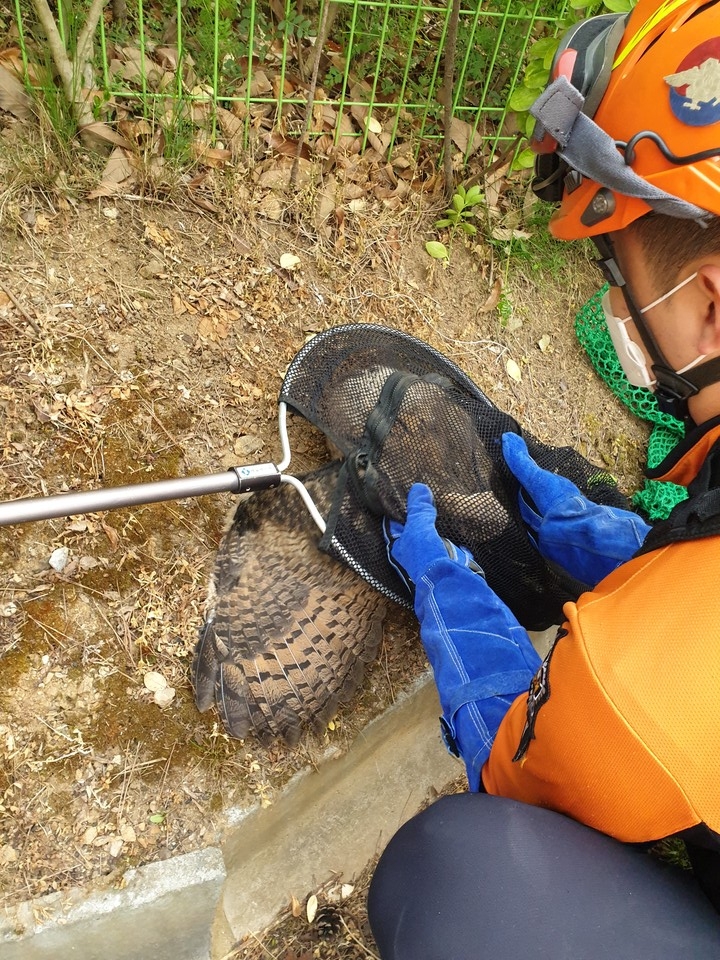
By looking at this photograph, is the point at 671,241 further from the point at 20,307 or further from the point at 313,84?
the point at 20,307

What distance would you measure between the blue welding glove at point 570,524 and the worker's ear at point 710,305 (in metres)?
0.82

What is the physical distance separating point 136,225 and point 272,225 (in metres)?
0.56

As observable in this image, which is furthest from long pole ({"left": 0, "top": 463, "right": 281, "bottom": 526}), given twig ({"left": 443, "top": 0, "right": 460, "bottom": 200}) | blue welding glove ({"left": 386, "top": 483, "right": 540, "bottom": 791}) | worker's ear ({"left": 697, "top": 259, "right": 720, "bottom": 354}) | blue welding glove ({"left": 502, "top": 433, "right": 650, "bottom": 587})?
twig ({"left": 443, "top": 0, "right": 460, "bottom": 200})

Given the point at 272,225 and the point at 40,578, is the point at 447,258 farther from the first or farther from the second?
the point at 40,578

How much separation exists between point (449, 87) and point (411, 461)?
1.59 meters

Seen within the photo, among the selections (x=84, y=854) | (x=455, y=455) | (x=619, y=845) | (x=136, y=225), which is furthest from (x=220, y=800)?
(x=136, y=225)

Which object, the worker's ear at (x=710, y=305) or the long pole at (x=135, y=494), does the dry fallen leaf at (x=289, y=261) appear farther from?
the worker's ear at (x=710, y=305)

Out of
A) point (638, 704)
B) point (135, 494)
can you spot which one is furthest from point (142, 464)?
point (638, 704)

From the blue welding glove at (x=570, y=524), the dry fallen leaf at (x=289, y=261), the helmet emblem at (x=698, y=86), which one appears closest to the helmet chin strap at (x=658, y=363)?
the helmet emblem at (x=698, y=86)

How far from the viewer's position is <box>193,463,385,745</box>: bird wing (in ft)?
7.27

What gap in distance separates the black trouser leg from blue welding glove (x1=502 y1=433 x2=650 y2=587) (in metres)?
0.99

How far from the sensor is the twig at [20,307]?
2.35 metres

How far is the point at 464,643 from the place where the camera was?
2002mm

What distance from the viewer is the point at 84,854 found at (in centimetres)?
202
